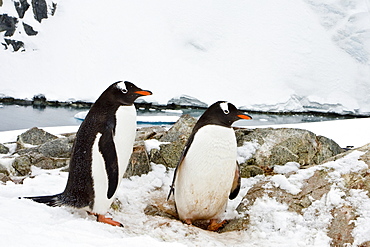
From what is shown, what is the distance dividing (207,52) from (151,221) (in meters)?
18.3

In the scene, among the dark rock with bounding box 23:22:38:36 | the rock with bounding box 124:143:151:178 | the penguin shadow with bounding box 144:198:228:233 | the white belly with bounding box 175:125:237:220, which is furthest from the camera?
the dark rock with bounding box 23:22:38:36

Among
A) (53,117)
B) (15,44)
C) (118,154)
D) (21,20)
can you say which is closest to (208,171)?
(118,154)

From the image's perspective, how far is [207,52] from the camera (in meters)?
19.8

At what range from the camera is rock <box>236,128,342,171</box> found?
2.85 meters

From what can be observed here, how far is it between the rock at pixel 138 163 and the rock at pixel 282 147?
692mm

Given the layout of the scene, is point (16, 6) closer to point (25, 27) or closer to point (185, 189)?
point (25, 27)

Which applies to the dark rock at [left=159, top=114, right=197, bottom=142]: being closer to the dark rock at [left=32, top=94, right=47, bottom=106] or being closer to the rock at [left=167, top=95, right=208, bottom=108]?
the rock at [left=167, top=95, right=208, bottom=108]

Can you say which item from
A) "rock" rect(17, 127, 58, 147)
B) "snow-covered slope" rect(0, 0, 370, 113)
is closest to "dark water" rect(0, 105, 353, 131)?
"snow-covered slope" rect(0, 0, 370, 113)

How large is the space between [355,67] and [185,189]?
1831cm

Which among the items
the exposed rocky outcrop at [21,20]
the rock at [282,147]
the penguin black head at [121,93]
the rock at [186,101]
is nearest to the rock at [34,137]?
the rock at [282,147]

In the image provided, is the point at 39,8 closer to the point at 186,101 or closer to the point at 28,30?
the point at 28,30

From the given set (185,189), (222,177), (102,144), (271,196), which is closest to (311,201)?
(271,196)

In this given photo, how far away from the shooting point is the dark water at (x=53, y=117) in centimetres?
1034

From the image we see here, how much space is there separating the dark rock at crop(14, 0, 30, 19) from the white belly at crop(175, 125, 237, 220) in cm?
2016
